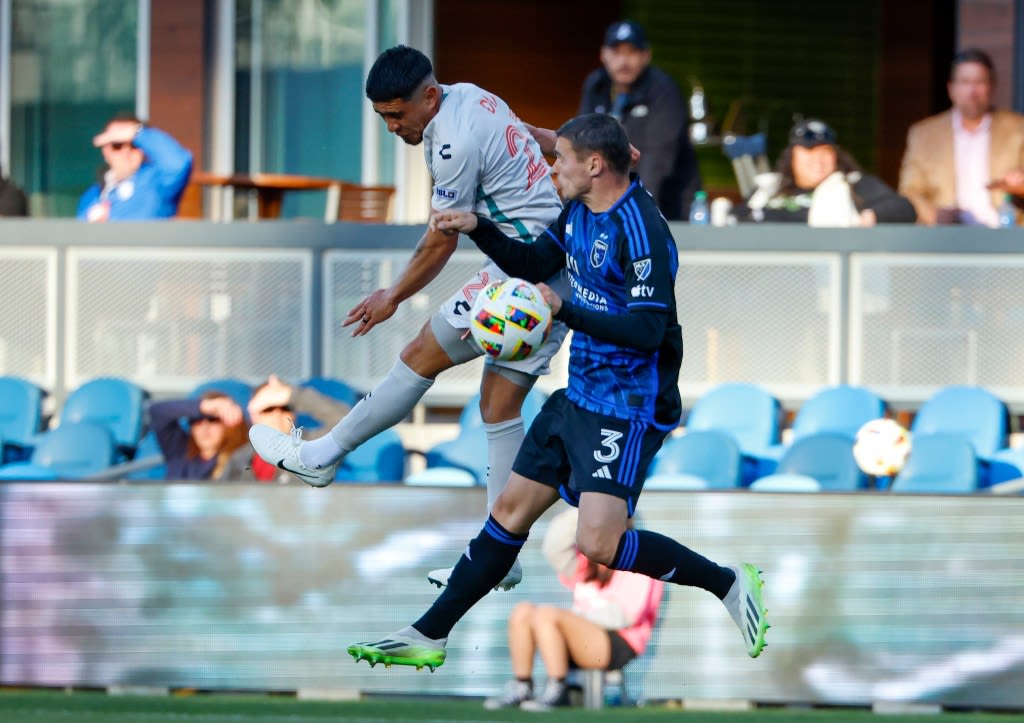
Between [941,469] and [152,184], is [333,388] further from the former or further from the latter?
[941,469]

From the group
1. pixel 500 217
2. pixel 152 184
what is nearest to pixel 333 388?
pixel 152 184

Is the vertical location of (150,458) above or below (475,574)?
below

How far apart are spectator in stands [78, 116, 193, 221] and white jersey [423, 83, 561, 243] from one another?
216 inches

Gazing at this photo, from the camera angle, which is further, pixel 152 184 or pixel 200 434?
pixel 152 184

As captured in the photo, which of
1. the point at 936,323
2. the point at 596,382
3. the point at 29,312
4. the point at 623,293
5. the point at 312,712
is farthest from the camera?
the point at 29,312

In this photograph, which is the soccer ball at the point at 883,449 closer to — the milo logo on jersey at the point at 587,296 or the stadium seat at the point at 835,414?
the stadium seat at the point at 835,414

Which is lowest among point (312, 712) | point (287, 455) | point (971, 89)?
point (312, 712)

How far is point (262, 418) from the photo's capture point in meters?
10.1

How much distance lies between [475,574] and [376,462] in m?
4.27

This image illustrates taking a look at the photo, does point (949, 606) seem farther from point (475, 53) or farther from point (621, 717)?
point (475, 53)

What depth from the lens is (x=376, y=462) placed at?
1063 centimetres

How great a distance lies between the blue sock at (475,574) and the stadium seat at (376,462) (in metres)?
4.15

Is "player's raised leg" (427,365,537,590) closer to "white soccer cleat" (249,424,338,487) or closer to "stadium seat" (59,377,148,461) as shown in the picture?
"white soccer cleat" (249,424,338,487)

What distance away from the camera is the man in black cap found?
10875mm
